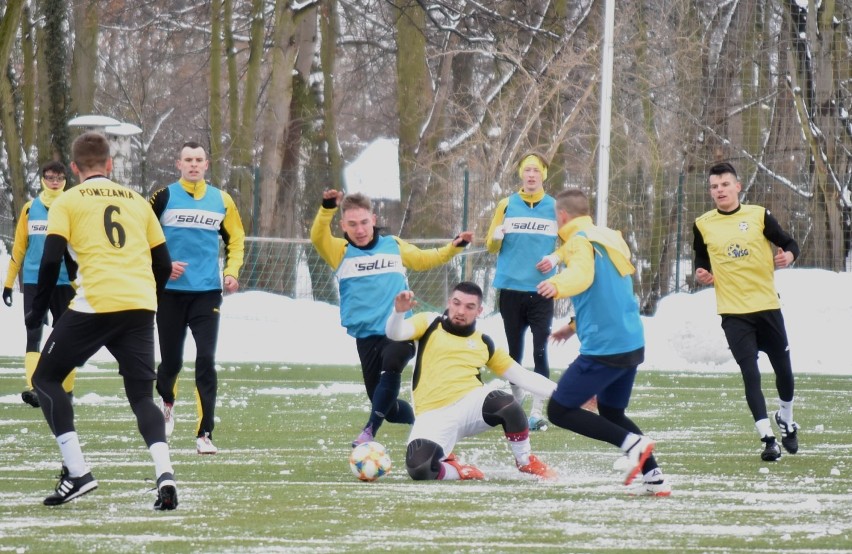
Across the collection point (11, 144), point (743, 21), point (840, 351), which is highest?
point (743, 21)

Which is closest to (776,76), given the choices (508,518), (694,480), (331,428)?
(331,428)

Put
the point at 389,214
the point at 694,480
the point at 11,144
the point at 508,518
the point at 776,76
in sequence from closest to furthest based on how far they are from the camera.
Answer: the point at 508,518 → the point at 694,480 → the point at 776,76 → the point at 11,144 → the point at 389,214

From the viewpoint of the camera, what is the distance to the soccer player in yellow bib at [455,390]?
320 inches

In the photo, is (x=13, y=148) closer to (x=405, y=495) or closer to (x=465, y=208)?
(x=465, y=208)

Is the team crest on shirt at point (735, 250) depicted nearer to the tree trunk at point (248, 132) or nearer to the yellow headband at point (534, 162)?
the yellow headband at point (534, 162)

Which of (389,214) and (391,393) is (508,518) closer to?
(391,393)

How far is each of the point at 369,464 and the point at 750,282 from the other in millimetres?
2988

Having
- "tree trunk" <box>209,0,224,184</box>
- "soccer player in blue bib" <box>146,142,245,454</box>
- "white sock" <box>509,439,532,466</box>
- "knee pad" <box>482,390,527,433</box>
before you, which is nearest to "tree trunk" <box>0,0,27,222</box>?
"tree trunk" <box>209,0,224,184</box>

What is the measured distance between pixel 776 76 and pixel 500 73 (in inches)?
249

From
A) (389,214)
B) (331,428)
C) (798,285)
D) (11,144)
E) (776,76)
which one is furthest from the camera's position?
(389,214)

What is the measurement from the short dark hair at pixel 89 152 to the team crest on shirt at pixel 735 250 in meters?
4.21

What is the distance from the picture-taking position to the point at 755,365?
937cm

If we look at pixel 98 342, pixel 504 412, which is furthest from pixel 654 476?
pixel 98 342

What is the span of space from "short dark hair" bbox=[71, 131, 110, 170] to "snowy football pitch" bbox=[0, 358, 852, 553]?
1629 millimetres
